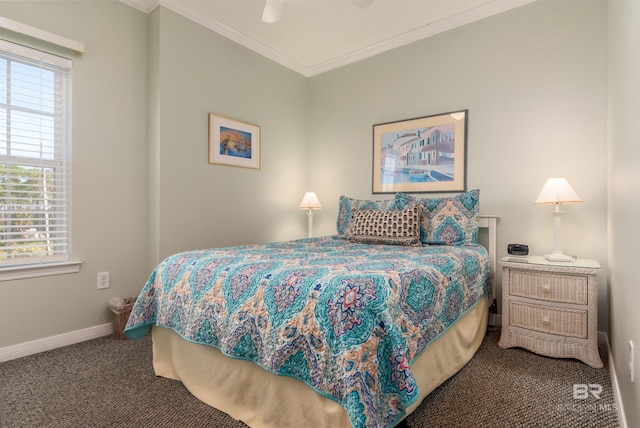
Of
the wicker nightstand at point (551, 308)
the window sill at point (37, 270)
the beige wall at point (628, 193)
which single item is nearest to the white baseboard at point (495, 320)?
the wicker nightstand at point (551, 308)

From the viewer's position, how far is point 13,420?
58.9 inches

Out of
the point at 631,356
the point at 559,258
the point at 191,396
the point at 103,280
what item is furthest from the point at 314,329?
the point at 103,280

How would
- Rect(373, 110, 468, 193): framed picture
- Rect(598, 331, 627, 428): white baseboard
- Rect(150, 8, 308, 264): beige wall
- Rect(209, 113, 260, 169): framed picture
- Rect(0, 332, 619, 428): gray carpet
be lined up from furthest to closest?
Rect(209, 113, 260, 169): framed picture < Rect(373, 110, 468, 193): framed picture < Rect(150, 8, 308, 264): beige wall < Rect(0, 332, 619, 428): gray carpet < Rect(598, 331, 627, 428): white baseboard

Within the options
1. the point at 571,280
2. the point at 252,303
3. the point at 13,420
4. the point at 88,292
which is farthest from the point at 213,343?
the point at 571,280

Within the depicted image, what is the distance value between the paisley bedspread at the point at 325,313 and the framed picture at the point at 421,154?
1.26 meters

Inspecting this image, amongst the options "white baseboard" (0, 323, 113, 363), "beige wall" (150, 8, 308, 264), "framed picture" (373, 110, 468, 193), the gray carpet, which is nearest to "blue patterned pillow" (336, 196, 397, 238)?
"framed picture" (373, 110, 468, 193)

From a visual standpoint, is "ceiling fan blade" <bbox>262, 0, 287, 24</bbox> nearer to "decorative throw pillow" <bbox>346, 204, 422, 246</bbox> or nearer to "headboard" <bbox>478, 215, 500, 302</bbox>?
"decorative throw pillow" <bbox>346, 204, 422, 246</bbox>

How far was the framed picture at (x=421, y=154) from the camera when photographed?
297 centimetres

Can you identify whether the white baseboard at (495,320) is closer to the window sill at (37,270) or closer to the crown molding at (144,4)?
the window sill at (37,270)

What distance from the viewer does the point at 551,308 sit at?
209cm

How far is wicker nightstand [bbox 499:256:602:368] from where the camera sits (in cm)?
198

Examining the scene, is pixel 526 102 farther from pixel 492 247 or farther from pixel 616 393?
pixel 616 393

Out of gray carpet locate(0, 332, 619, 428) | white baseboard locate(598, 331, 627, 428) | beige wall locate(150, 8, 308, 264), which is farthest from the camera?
beige wall locate(150, 8, 308, 264)

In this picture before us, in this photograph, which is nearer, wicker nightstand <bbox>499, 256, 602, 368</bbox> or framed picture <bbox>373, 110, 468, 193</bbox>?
wicker nightstand <bbox>499, 256, 602, 368</bbox>
